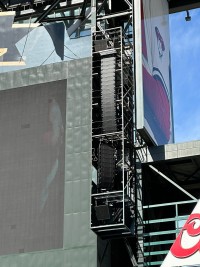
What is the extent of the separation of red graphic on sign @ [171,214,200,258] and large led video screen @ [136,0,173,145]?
532 centimetres

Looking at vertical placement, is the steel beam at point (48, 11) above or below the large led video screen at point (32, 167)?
above

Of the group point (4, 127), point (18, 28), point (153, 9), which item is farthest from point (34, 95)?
point (153, 9)

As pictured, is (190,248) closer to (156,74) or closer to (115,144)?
(115,144)

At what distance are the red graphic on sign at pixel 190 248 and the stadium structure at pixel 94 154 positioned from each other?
2.60 meters

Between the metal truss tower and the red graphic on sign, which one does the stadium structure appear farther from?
the red graphic on sign

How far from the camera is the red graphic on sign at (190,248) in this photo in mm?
27141

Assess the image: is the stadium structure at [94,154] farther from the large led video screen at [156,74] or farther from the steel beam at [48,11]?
the steel beam at [48,11]

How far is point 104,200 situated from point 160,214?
686cm

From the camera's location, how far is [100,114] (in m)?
32.4

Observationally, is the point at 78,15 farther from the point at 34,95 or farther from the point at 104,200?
the point at 104,200

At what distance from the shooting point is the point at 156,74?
36.4 m

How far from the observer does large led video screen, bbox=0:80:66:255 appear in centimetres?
3159

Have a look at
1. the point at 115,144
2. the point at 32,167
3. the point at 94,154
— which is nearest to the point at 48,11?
the point at 32,167

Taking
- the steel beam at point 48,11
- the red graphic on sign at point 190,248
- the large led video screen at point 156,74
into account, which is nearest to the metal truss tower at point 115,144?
the large led video screen at point 156,74
